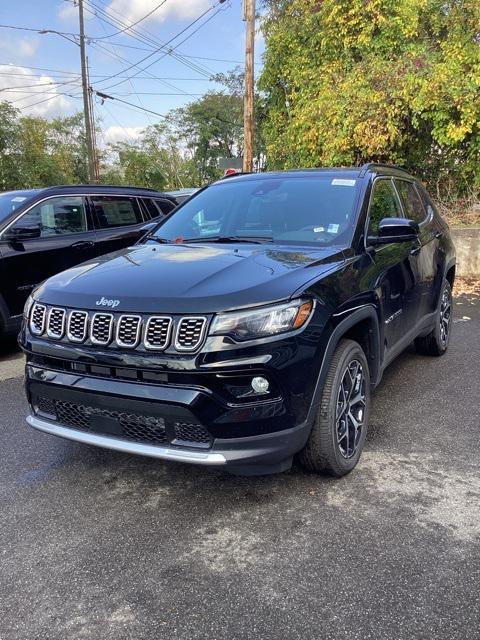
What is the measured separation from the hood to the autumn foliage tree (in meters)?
8.72

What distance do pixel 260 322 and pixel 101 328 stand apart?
0.79m

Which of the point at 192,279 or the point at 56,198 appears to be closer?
the point at 192,279

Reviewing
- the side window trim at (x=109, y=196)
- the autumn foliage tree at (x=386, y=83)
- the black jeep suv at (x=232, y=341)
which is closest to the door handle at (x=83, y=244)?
the side window trim at (x=109, y=196)

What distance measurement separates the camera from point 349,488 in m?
3.11

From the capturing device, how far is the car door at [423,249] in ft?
14.9

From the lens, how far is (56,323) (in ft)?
9.50

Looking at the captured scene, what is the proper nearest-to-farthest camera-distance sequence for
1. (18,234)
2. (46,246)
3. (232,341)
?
(232,341) < (18,234) < (46,246)

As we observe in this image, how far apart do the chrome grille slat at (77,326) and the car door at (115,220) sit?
411 centimetres

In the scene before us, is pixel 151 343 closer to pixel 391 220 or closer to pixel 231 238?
pixel 231 238

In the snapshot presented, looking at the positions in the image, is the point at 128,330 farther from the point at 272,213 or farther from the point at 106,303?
the point at 272,213

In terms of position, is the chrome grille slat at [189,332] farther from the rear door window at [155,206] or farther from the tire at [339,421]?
the rear door window at [155,206]

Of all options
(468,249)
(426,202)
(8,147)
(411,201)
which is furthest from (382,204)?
(8,147)

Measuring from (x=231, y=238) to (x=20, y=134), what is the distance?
1345 inches

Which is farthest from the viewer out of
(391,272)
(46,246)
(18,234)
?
(46,246)
